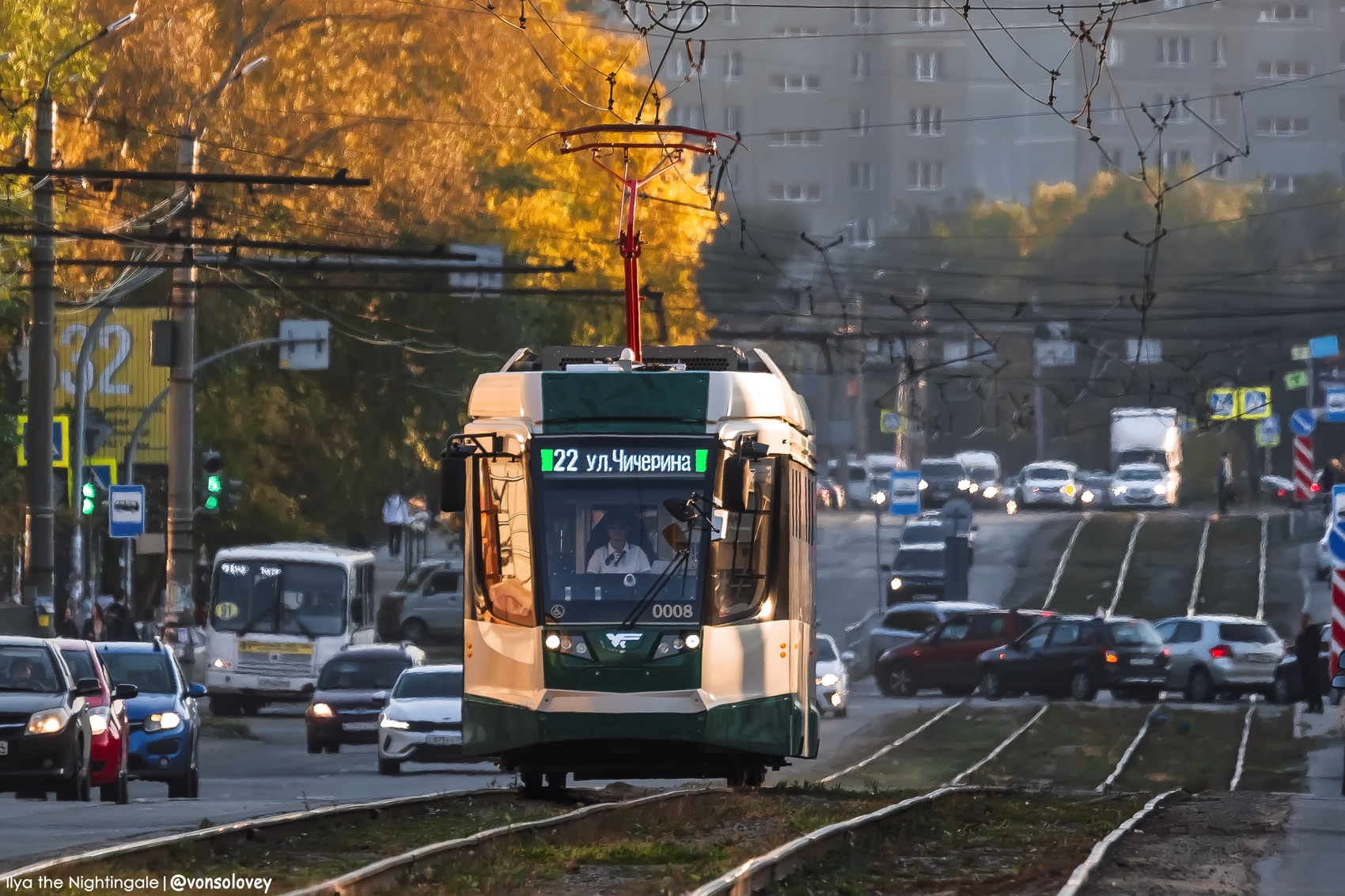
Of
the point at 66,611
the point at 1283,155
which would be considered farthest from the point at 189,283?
the point at 1283,155

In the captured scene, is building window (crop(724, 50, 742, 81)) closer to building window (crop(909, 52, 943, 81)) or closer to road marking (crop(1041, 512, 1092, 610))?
building window (crop(909, 52, 943, 81))

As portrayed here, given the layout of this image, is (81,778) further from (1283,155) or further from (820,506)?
(1283,155)

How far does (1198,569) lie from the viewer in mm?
64125

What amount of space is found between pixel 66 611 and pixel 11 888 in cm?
3124

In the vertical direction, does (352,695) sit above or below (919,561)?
below

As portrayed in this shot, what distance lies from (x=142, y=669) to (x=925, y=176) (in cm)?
9381

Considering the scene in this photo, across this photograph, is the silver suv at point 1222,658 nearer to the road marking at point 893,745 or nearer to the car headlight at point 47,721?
the road marking at point 893,745

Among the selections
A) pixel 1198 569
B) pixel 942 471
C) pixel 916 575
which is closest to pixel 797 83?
pixel 942 471

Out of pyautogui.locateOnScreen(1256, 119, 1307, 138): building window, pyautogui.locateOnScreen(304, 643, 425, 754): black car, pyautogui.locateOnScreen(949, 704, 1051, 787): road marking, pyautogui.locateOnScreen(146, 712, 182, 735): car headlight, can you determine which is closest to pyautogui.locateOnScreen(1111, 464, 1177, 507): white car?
pyautogui.locateOnScreen(949, 704, 1051, 787): road marking

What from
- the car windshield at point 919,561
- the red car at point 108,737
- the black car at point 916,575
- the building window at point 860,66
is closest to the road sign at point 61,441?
the red car at point 108,737

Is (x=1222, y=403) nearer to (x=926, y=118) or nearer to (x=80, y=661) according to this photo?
A: (x=926, y=118)

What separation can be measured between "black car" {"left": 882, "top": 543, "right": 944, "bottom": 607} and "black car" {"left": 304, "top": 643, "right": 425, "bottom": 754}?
2579cm

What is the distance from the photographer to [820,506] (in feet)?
284

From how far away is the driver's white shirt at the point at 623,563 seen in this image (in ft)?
54.6
